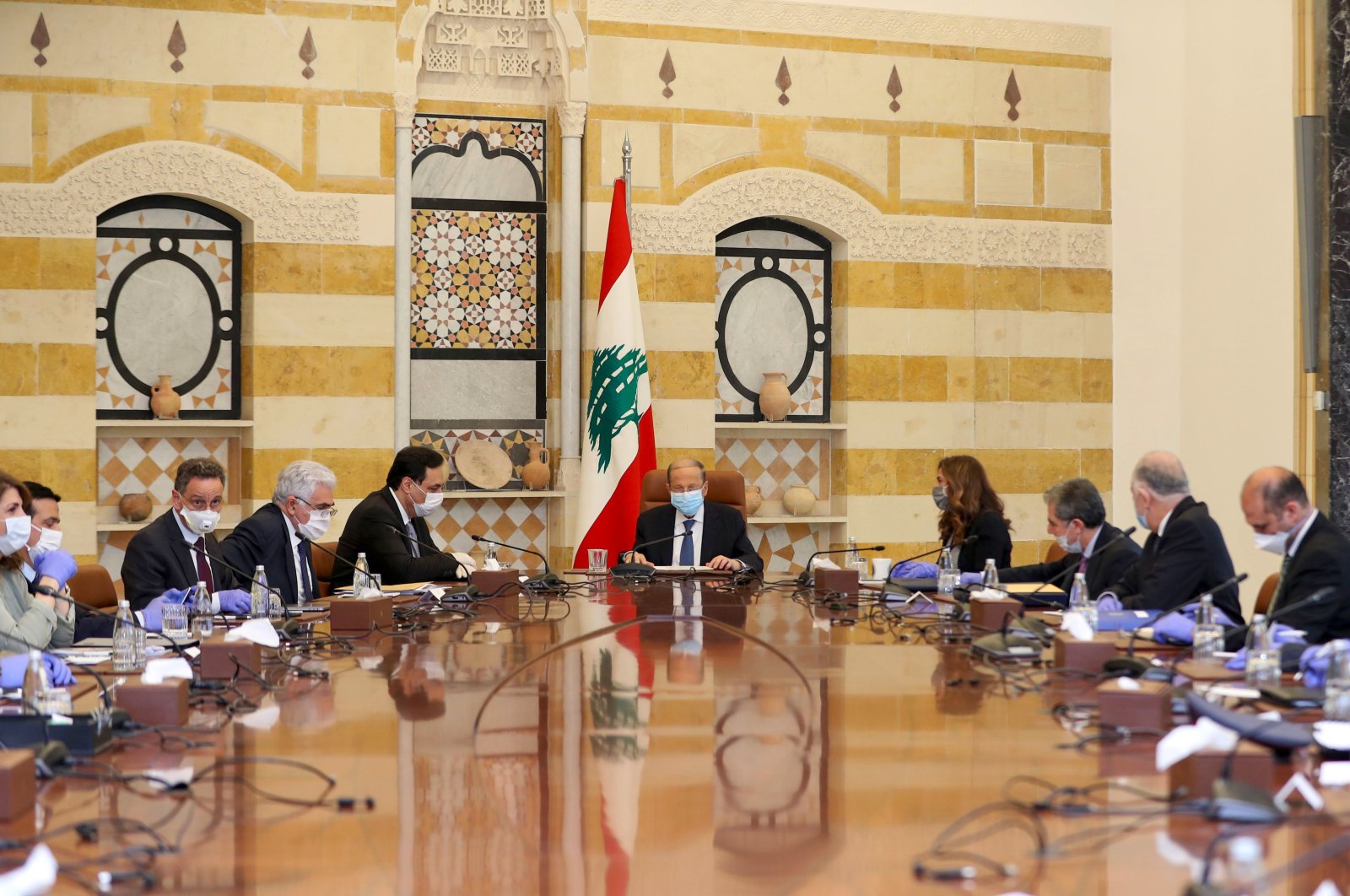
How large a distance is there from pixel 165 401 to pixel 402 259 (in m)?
1.51

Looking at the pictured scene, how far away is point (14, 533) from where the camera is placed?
403cm

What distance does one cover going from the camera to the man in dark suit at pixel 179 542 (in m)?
4.96

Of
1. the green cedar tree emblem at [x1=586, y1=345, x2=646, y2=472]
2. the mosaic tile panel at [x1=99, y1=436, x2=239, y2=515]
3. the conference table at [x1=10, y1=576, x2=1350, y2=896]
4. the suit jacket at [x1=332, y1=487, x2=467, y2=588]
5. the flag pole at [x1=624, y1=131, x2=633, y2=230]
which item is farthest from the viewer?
the flag pole at [x1=624, y1=131, x2=633, y2=230]

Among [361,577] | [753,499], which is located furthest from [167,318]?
[361,577]

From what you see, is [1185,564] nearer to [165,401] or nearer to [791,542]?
[791,542]

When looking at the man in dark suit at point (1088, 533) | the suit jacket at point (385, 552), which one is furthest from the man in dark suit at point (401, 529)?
the man in dark suit at point (1088, 533)

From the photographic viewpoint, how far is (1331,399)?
26.5ft

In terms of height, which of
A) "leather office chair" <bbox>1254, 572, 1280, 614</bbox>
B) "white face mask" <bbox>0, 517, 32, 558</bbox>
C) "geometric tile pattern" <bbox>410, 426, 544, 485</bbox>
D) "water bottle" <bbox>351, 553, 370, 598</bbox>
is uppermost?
"geometric tile pattern" <bbox>410, 426, 544, 485</bbox>

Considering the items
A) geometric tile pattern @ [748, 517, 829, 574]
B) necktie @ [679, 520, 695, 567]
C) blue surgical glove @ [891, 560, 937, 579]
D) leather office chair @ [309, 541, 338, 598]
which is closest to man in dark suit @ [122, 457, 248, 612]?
leather office chair @ [309, 541, 338, 598]

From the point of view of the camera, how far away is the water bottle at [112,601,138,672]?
358 centimetres

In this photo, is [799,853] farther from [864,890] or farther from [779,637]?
[779,637]

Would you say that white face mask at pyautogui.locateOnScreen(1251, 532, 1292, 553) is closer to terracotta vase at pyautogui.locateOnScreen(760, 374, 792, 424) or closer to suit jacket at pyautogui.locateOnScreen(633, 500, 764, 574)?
suit jacket at pyautogui.locateOnScreen(633, 500, 764, 574)

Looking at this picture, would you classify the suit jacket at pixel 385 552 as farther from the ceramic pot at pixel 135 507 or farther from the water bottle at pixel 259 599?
the ceramic pot at pixel 135 507

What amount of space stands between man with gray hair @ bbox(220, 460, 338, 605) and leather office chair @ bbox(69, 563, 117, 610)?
17.5 inches
